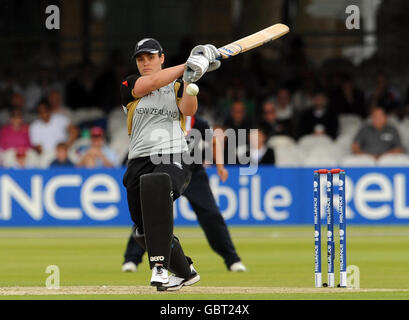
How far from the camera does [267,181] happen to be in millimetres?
16344

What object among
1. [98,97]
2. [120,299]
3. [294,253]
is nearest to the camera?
[120,299]

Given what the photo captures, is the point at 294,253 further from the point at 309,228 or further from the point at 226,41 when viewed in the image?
the point at 226,41

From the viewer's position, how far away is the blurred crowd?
1719 centimetres

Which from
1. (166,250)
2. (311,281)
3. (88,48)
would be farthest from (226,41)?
(166,250)

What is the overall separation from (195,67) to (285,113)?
36.9 feet

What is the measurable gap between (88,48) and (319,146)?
5581 mm

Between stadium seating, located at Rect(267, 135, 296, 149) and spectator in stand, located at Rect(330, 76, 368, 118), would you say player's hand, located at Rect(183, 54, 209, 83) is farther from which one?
spectator in stand, located at Rect(330, 76, 368, 118)

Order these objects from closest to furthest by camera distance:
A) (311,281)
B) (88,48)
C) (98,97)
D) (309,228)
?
(311,281) < (309,228) < (98,97) < (88,48)

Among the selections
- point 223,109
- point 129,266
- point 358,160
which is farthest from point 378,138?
point 129,266

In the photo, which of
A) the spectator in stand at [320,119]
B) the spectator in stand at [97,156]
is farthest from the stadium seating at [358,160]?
the spectator in stand at [97,156]

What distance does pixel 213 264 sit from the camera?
432 inches

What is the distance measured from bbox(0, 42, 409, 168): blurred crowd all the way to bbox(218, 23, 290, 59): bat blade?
8.41 metres

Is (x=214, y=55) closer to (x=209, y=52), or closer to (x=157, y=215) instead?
(x=209, y=52)

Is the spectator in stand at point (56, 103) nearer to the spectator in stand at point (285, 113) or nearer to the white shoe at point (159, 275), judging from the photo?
the spectator in stand at point (285, 113)
